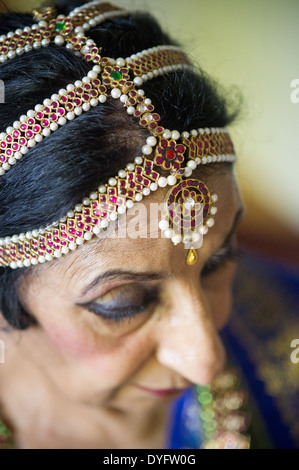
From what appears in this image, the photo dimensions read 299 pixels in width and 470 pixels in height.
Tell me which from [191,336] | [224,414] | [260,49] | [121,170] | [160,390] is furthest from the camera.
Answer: [260,49]

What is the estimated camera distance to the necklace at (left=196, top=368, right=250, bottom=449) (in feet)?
3.23

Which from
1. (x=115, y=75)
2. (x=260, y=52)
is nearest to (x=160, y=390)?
(x=115, y=75)

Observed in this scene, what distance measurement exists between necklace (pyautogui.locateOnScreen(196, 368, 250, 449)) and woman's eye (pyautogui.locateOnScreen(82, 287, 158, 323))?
467 mm

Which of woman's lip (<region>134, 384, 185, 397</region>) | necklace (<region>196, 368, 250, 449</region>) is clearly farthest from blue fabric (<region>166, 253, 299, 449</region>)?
woman's lip (<region>134, 384, 185, 397</region>)

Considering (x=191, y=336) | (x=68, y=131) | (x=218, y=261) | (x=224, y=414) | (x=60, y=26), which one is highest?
(x=60, y=26)

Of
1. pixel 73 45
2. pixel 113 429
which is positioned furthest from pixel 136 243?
pixel 113 429

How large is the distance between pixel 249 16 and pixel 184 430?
Answer: 5.53ft

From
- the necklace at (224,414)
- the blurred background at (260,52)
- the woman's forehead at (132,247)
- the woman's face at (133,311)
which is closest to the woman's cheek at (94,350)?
the woman's face at (133,311)

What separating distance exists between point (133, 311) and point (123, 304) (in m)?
0.03

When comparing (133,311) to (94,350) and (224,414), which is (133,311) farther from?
(224,414)

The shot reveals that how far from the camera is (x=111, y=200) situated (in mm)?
586

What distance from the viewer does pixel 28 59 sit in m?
0.62

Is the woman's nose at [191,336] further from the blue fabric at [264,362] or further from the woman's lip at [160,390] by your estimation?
the blue fabric at [264,362]

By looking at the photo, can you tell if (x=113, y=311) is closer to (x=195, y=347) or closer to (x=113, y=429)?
(x=195, y=347)
